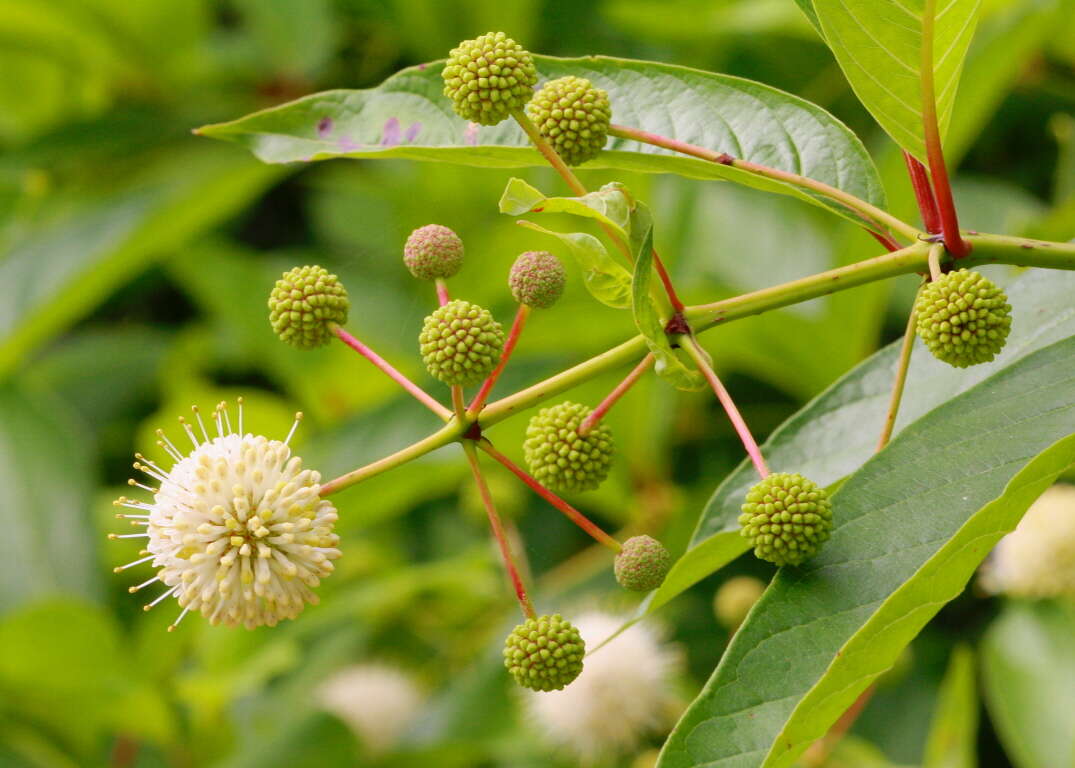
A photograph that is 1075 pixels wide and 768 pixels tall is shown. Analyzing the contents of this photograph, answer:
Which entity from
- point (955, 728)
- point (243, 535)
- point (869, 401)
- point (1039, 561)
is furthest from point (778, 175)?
point (1039, 561)

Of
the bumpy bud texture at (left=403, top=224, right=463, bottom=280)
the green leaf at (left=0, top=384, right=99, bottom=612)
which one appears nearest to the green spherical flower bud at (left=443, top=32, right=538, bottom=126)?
the bumpy bud texture at (left=403, top=224, right=463, bottom=280)

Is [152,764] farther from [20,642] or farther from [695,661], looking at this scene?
[695,661]

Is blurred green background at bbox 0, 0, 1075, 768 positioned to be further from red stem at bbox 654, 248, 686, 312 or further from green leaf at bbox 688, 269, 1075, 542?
red stem at bbox 654, 248, 686, 312

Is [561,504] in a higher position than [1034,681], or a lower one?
lower

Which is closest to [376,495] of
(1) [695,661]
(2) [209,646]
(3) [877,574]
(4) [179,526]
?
(2) [209,646]

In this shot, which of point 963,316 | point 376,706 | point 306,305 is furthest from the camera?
point 376,706

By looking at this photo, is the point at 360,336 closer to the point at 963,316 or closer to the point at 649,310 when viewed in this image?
the point at 649,310
